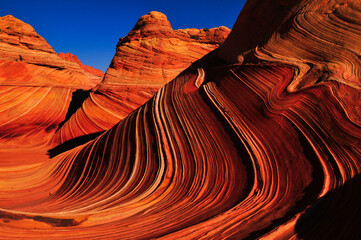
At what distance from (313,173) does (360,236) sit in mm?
912

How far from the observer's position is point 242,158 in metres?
3.24

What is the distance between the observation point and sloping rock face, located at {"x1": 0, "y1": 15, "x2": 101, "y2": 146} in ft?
37.2

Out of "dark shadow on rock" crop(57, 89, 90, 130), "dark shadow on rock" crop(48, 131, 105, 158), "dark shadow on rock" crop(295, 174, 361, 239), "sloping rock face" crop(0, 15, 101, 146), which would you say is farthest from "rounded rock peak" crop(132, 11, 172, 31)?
"dark shadow on rock" crop(295, 174, 361, 239)

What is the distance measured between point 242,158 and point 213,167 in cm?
45

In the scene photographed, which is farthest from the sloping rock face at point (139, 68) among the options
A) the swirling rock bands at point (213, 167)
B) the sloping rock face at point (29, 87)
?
the swirling rock bands at point (213, 167)

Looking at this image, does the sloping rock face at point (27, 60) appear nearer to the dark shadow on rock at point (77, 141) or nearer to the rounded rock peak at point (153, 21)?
the dark shadow on rock at point (77, 141)

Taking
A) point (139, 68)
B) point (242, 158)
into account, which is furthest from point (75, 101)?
point (242, 158)

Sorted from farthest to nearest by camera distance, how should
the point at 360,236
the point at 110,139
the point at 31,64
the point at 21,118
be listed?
the point at 31,64 < the point at 21,118 < the point at 110,139 < the point at 360,236

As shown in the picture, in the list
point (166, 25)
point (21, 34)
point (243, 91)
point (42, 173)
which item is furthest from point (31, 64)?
point (243, 91)

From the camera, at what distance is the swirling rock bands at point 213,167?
2.41 metres

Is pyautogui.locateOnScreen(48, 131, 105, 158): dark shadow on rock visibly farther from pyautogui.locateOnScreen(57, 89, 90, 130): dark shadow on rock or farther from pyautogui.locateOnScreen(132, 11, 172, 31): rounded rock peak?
pyautogui.locateOnScreen(132, 11, 172, 31): rounded rock peak

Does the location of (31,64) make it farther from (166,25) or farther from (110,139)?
(110,139)

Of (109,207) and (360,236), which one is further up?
(109,207)

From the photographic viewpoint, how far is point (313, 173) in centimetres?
254
